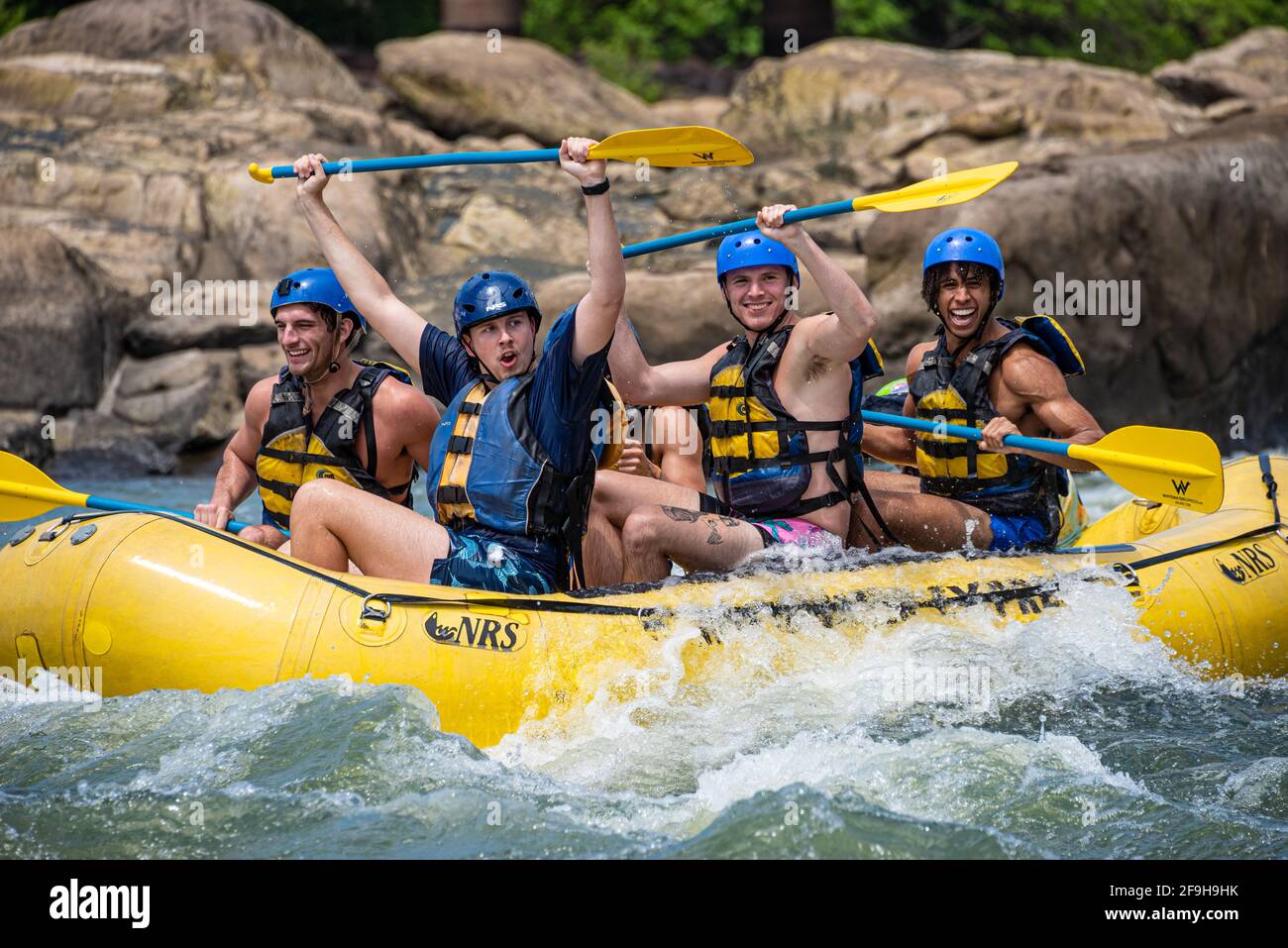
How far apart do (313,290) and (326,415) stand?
42 centimetres

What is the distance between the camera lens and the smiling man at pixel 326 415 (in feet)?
15.4

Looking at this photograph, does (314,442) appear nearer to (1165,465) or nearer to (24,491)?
(24,491)

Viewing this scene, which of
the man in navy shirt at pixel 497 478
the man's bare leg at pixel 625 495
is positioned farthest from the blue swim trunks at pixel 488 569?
the man's bare leg at pixel 625 495

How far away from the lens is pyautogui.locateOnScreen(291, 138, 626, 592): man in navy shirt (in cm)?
396

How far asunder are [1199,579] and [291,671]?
3044 mm

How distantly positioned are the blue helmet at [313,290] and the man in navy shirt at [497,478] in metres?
0.73

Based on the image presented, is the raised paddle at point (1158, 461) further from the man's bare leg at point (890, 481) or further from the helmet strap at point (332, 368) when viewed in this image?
the helmet strap at point (332, 368)

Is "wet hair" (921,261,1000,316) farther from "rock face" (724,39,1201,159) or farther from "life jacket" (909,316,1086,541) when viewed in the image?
"rock face" (724,39,1201,159)

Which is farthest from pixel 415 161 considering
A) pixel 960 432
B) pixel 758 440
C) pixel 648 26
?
pixel 648 26

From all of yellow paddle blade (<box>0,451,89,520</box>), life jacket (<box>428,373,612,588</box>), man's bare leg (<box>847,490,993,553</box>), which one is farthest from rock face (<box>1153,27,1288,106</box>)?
yellow paddle blade (<box>0,451,89,520</box>)

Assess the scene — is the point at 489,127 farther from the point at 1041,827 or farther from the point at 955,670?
the point at 1041,827
